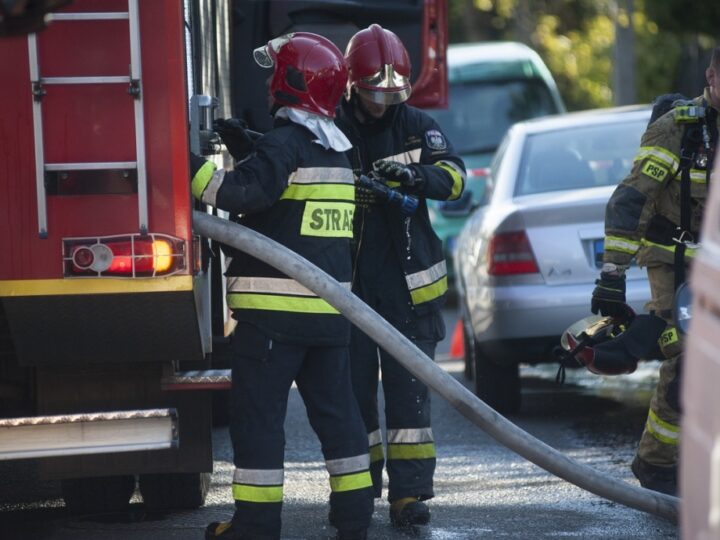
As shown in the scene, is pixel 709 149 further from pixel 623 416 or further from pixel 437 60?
pixel 437 60

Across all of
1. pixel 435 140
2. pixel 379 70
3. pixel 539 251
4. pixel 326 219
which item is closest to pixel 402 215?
pixel 435 140

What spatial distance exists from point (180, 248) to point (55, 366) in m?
0.72

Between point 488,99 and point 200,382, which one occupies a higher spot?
point 488,99

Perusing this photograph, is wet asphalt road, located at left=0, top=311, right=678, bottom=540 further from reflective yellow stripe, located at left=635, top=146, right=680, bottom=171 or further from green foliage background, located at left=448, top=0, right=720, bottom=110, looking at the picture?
green foliage background, located at left=448, top=0, right=720, bottom=110

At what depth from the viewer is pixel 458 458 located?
7.65 meters

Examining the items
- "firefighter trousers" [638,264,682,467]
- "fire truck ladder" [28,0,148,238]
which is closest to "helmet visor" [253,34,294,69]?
"fire truck ladder" [28,0,148,238]

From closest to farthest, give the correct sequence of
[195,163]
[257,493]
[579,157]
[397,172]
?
[195,163]
[257,493]
[397,172]
[579,157]

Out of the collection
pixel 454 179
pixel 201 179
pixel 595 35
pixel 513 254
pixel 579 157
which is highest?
pixel 595 35

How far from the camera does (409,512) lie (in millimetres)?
6086

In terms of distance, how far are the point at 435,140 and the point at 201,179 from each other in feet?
4.75

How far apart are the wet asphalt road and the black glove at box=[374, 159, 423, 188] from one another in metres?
1.33

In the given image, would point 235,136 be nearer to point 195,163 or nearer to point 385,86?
point 195,163

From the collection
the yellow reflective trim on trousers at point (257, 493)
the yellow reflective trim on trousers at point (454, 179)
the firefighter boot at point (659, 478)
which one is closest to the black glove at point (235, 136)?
the yellow reflective trim on trousers at point (454, 179)

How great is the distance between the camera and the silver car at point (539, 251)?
8.06 meters
